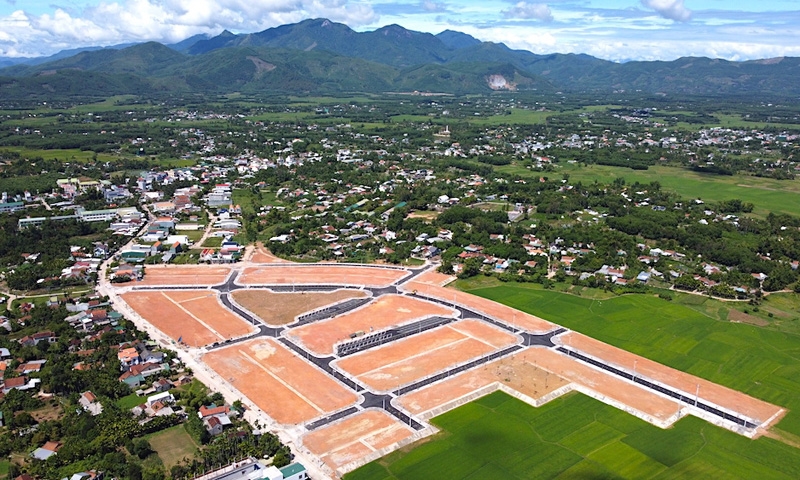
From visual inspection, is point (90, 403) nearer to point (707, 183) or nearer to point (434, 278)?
point (434, 278)

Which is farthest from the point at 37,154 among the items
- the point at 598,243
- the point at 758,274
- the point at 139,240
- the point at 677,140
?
the point at 677,140

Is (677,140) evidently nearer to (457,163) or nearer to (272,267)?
(457,163)

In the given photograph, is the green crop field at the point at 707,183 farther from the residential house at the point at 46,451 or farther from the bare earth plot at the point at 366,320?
the residential house at the point at 46,451

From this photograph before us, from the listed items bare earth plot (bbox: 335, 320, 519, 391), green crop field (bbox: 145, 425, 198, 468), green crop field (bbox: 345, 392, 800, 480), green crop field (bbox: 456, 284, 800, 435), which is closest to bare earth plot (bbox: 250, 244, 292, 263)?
green crop field (bbox: 456, 284, 800, 435)

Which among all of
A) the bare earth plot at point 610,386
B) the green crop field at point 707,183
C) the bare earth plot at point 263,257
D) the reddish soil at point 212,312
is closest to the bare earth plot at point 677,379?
the bare earth plot at point 610,386

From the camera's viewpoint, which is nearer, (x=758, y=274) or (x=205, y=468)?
(x=205, y=468)

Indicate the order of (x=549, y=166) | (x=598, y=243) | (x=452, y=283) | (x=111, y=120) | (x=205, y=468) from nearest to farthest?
(x=205, y=468)
(x=452, y=283)
(x=598, y=243)
(x=549, y=166)
(x=111, y=120)

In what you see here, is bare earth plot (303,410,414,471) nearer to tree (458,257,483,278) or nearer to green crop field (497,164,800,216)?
tree (458,257,483,278)
